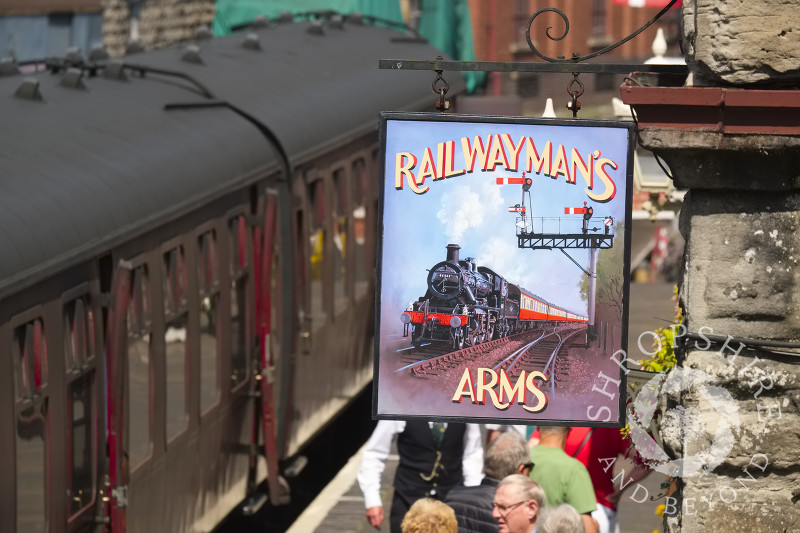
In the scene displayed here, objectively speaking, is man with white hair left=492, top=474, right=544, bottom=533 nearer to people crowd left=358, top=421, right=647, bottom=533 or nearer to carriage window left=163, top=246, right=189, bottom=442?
people crowd left=358, top=421, right=647, bottom=533

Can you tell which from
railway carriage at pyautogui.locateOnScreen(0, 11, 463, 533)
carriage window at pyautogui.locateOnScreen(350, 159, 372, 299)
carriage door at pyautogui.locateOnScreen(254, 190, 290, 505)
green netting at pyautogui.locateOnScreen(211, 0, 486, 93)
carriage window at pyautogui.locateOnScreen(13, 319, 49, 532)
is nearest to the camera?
carriage window at pyautogui.locateOnScreen(13, 319, 49, 532)

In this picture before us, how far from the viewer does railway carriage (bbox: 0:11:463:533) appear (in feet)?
24.9

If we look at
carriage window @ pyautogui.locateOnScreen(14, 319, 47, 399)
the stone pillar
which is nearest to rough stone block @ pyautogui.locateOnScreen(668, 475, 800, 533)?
the stone pillar

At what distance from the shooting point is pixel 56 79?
10.2 meters

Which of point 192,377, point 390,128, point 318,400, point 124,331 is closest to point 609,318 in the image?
point 390,128

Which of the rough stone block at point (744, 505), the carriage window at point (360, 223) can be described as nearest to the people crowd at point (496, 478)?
the rough stone block at point (744, 505)

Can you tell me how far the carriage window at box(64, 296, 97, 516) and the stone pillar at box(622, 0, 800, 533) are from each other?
3.35m

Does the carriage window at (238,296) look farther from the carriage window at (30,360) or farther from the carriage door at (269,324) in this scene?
the carriage window at (30,360)

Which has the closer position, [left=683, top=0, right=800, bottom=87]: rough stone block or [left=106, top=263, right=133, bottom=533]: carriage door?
[left=683, top=0, right=800, bottom=87]: rough stone block

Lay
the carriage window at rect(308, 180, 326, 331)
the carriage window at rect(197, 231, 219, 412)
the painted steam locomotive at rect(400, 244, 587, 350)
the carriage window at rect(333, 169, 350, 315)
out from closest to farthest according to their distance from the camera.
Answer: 1. the painted steam locomotive at rect(400, 244, 587, 350)
2. the carriage window at rect(197, 231, 219, 412)
3. the carriage window at rect(308, 180, 326, 331)
4. the carriage window at rect(333, 169, 350, 315)

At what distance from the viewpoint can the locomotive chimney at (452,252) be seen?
5.41 metres

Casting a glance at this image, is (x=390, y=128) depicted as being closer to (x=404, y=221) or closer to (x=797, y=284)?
(x=404, y=221)

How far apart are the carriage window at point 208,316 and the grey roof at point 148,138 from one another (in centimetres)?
32

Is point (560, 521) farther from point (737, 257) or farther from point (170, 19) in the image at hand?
point (170, 19)
